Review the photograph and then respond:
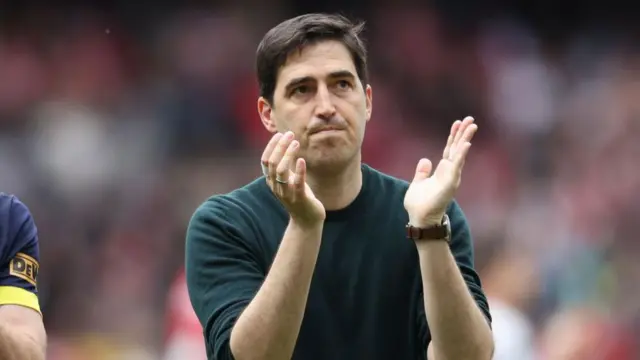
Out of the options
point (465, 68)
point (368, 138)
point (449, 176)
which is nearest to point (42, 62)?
point (368, 138)

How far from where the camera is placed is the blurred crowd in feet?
26.9

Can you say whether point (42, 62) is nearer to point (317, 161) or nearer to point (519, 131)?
point (519, 131)

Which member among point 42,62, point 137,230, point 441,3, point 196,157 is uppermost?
point 441,3

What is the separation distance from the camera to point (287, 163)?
3.45m

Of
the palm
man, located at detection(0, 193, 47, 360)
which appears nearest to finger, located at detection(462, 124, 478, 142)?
the palm

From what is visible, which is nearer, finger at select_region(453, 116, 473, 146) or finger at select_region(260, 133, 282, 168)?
finger at select_region(260, 133, 282, 168)

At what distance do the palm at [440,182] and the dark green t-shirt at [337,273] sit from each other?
335 millimetres

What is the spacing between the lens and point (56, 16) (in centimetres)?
955

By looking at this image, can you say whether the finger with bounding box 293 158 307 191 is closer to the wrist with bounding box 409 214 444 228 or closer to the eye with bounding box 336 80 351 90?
the wrist with bounding box 409 214 444 228

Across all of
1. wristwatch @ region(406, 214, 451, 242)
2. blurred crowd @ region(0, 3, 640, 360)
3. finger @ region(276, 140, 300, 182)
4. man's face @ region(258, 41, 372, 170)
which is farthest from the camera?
blurred crowd @ region(0, 3, 640, 360)

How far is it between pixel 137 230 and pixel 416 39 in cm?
255

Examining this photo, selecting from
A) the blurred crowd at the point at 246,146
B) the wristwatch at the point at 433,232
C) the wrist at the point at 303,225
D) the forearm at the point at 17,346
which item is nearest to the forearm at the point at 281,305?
the wrist at the point at 303,225

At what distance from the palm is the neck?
31 cm

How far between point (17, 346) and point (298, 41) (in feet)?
4.06
